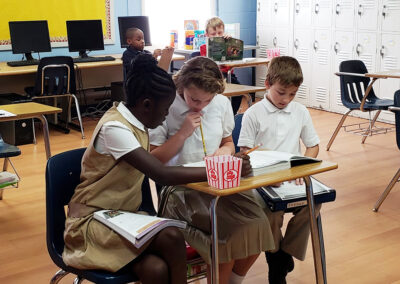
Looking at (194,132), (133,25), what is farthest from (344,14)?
(194,132)

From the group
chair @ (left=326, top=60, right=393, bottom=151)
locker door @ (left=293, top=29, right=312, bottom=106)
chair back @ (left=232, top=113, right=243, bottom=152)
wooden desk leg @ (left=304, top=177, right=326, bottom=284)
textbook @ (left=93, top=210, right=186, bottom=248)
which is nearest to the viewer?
textbook @ (left=93, top=210, right=186, bottom=248)

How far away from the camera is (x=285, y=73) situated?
7.48 feet

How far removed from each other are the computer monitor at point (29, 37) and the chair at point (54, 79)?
0.57 metres

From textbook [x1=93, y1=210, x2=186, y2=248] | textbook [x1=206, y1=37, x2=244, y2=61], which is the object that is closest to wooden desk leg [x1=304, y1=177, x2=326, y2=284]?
textbook [x1=93, y1=210, x2=186, y2=248]

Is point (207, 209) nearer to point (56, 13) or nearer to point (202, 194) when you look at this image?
point (202, 194)

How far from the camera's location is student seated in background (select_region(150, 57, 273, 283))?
6.55 feet

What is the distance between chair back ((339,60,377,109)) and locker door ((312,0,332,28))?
1459mm

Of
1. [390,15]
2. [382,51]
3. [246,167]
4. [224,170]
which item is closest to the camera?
[224,170]

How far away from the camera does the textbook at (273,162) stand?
182cm

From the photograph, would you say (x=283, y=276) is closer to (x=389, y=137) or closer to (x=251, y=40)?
(x=389, y=137)

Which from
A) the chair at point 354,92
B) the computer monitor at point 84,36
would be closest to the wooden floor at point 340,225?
the chair at point 354,92

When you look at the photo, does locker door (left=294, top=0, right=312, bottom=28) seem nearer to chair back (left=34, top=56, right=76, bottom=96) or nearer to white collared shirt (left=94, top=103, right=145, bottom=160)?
chair back (left=34, top=56, right=76, bottom=96)

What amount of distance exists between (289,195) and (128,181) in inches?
23.6

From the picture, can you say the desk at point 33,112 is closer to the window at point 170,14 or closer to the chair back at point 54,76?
the chair back at point 54,76
